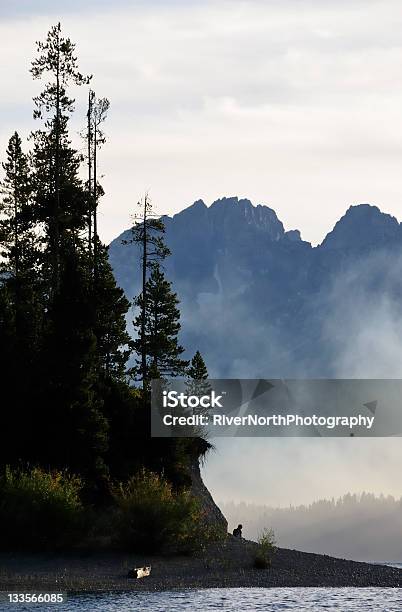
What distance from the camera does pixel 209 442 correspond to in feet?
205

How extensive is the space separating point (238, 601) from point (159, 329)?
4251cm

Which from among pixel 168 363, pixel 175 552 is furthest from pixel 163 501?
pixel 168 363

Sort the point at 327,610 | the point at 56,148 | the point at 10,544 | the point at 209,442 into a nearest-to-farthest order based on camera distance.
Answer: the point at 327,610, the point at 10,544, the point at 209,442, the point at 56,148

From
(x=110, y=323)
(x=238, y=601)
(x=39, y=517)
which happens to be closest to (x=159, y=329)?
(x=110, y=323)

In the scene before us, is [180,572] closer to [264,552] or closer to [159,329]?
[264,552]

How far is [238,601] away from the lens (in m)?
34.8

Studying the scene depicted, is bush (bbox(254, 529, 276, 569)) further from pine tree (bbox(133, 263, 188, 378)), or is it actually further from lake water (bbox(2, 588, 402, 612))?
pine tree (bbox(133, 263, 188, 378))

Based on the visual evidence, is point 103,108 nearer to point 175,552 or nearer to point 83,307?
point 83,307

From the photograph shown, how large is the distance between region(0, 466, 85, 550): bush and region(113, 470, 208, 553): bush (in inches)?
81.0

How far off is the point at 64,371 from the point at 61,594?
17555mm

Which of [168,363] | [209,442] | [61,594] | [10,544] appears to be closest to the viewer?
[61,594]

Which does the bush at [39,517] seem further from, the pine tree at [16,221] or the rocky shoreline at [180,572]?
the pine tree at [16,221]

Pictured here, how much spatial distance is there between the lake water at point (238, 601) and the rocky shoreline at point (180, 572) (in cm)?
153

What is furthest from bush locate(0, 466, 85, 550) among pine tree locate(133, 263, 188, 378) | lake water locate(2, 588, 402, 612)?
pine tree locate(133, 263, 188, 378)
